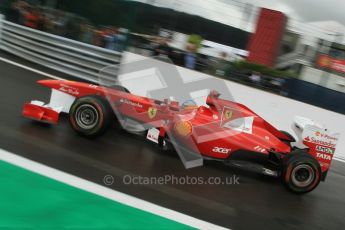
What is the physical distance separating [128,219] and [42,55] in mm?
8381

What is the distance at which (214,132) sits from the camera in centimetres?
657

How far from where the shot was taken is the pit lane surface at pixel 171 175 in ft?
17.5

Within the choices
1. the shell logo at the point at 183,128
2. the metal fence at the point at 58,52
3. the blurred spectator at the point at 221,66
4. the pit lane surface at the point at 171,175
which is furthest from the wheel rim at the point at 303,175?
the metal fence at the point at 58,52

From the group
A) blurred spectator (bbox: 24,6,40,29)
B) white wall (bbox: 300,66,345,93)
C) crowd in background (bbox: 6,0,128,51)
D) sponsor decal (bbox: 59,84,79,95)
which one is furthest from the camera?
blurred spectator (bbox: 24,6,40,29)

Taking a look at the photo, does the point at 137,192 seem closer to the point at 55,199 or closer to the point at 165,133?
the point at 55,199

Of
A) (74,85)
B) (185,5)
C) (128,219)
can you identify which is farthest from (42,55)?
(128,219)

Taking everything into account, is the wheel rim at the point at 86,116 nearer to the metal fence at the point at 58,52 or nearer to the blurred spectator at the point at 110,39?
the metal fence at the point at 58,52

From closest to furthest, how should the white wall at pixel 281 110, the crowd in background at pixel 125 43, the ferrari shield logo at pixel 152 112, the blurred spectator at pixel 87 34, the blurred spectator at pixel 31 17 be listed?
1. the ferrari shield logo at pixel 152 112
2. the white wall at pixel 281 110
3. the crowd in background at pixel 125 43
4. the blurred spectator at pixel 87 34
5. the blurred spectator at pixel 31 17

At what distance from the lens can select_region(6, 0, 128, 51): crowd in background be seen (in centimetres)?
1152

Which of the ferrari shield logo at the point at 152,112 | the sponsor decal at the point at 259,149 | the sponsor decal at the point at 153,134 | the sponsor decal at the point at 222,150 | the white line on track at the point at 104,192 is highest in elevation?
the ferrari shield logo at the point at 152,112

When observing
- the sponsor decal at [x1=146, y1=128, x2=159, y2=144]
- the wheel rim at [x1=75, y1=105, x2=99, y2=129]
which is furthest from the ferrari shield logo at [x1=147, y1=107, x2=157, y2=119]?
the wheel rim at [x1=75, y1=105, x2=99, y2=129]

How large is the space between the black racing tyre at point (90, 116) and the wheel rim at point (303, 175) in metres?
2.68

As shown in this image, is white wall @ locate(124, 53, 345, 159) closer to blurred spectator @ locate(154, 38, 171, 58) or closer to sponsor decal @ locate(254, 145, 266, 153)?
blurred spectator @ locate(154, 38, 171, 58)

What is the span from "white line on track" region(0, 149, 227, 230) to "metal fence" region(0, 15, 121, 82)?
20.5 feet
